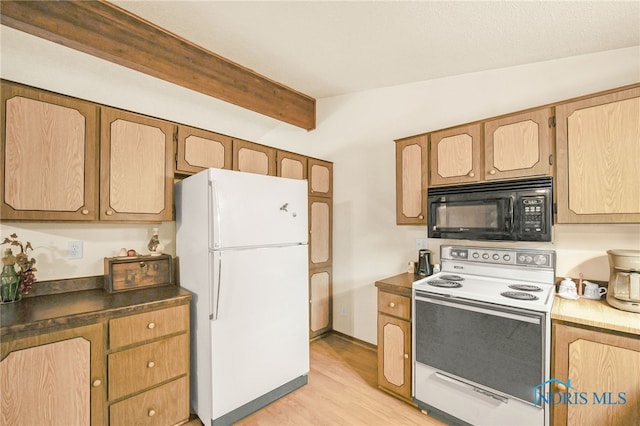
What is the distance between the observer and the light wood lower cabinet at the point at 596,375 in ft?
4.48

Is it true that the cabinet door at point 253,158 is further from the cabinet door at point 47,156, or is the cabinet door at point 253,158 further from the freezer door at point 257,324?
the cabinet door at point 47,156

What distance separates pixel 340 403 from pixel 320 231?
5.31 ft

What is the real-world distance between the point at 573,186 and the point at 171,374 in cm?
278

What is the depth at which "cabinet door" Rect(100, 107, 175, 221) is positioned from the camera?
6.09 feet

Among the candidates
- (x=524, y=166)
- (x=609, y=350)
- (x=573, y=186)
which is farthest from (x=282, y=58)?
(x=609, y=350)

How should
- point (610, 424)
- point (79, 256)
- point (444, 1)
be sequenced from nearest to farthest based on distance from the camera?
point (610, 424)
point (444, 1)
point (79, 256)

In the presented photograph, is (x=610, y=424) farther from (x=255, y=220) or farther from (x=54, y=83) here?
(x=54, y=83)

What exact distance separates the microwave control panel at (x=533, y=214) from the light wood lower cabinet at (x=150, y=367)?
230 centimetres

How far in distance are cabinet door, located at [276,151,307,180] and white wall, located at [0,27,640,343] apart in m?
0.51

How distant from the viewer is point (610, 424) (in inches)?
55.4

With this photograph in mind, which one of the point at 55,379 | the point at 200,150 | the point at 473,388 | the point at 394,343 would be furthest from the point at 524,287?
the point at 55,379

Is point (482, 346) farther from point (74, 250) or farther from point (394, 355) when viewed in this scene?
point (74, 250)

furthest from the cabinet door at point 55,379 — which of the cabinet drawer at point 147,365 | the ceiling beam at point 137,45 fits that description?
the ceiling beam at point 137,45

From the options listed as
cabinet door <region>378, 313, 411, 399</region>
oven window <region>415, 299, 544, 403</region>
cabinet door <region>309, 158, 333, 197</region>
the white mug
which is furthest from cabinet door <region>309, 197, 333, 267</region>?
the white mug
